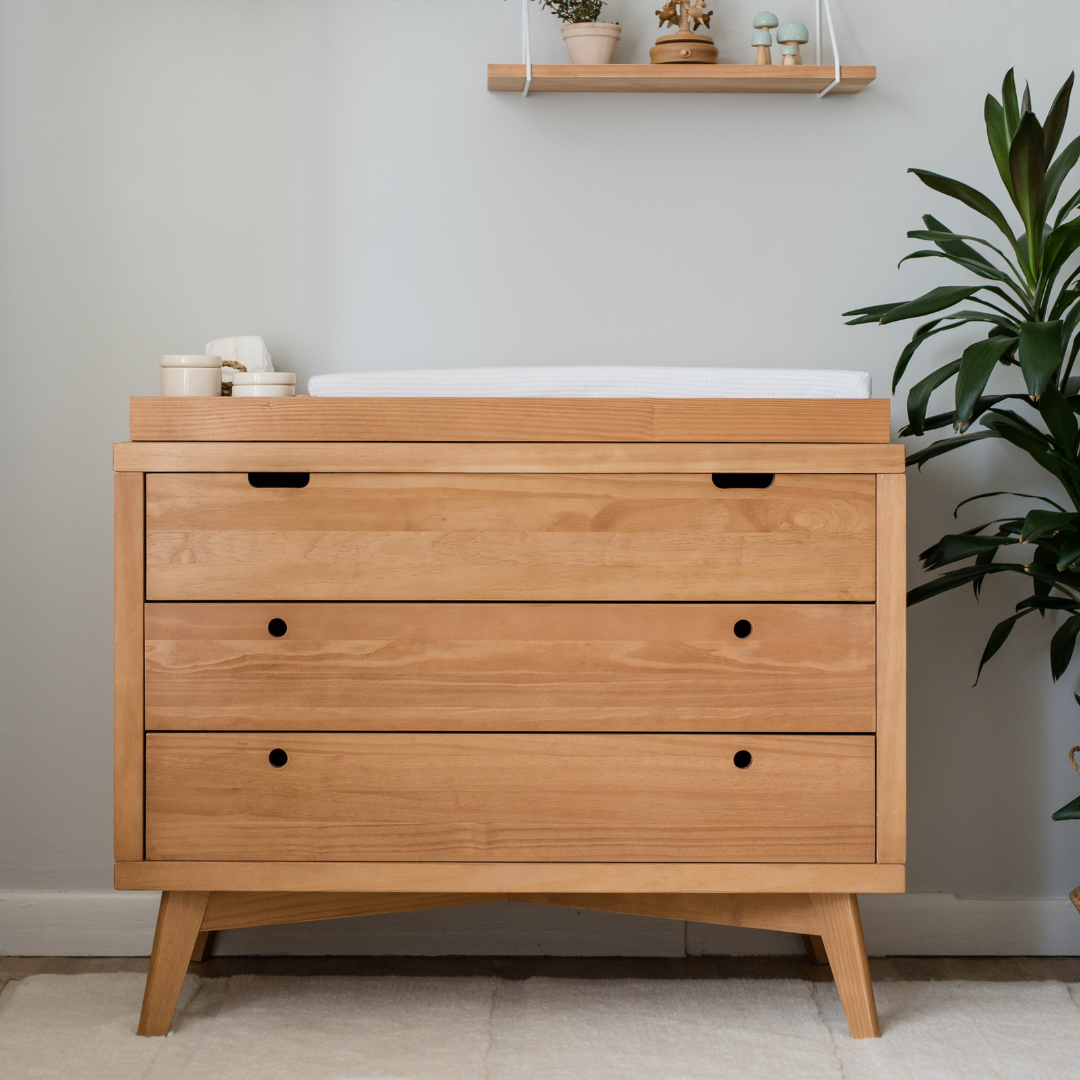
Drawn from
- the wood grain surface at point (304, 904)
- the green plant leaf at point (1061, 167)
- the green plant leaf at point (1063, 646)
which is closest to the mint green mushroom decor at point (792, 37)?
the green plant leaf at point (1061, 167)

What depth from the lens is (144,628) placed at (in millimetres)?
1256

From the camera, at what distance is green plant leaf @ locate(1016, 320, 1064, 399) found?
3.79 ft

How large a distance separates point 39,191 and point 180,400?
0.70m

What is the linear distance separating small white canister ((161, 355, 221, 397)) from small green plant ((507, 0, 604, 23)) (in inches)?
31.6

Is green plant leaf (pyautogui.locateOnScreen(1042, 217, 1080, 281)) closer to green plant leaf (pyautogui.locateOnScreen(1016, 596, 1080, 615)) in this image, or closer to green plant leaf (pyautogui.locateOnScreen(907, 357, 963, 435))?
green plant leaf (pyautogui.locateOnScreen(907, 357, 963, 435))

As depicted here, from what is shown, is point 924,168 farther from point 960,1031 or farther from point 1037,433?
point 960,1031

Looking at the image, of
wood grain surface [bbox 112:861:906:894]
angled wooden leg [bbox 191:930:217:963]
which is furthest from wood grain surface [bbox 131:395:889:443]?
angled wooden leg [bbox 191:930:217:963]

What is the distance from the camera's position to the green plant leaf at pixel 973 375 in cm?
120

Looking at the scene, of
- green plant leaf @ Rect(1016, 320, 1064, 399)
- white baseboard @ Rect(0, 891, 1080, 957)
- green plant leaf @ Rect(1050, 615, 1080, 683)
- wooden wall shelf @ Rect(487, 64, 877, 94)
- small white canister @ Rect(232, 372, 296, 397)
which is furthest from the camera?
white baseboard @ Rect(0, 891, 1080, 957)

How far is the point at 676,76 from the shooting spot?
157 centimetres

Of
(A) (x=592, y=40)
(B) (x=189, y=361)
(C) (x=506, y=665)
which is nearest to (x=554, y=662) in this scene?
(C) (x=506, y=665)

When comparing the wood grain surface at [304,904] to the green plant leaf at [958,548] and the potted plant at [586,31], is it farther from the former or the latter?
the potted plant at [586,31]

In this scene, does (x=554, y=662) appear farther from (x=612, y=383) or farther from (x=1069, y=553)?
(x=1069, y=553)

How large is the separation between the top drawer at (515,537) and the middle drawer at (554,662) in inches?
1.1
